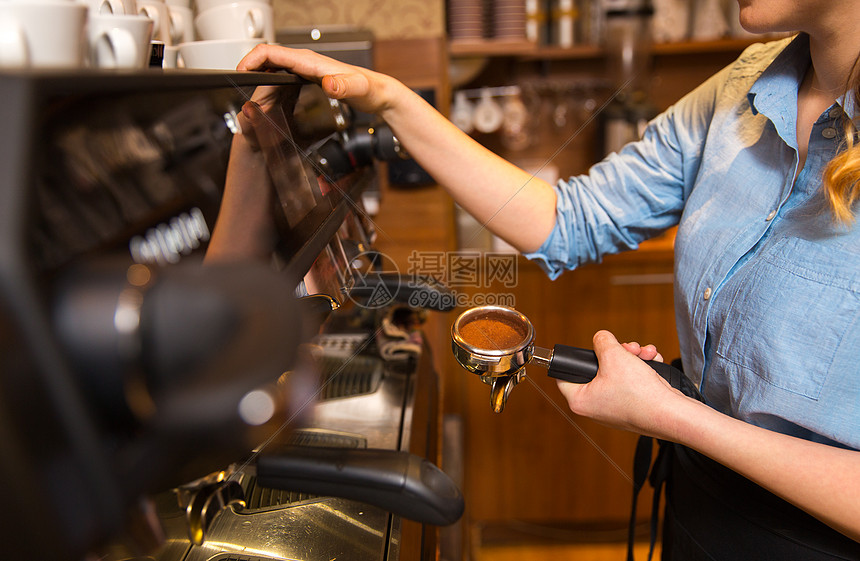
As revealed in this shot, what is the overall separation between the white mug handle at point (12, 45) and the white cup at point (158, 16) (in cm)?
25

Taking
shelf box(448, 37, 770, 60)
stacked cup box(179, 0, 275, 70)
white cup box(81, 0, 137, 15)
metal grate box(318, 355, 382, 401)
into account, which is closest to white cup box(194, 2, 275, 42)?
stacked cup box(179, 0, 275, 70)

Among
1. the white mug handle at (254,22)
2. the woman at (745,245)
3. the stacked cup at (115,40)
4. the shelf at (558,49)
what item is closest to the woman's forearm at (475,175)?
the woman at (745,245)

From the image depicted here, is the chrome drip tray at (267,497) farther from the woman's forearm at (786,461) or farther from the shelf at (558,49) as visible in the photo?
the shelf at (558,49)

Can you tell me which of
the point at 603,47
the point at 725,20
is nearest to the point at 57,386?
the point at 603,47

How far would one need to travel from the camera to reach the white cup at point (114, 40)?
16.2 inches

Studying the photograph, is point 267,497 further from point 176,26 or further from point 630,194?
point 630,194

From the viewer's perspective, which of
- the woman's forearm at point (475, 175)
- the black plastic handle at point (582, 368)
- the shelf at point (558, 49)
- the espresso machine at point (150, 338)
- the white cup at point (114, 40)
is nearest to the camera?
the espresso machine at point (150, 338)

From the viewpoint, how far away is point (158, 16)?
60 centimetres

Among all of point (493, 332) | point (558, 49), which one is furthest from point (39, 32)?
point (558, 49)

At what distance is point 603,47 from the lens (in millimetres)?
1871

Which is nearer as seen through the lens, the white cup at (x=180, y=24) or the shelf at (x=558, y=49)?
the white cup at (x=180, y=24)

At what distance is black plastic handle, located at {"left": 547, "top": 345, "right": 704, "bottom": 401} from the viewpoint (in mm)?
658

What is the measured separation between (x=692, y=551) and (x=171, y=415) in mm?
751

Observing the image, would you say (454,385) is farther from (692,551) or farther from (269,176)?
(269,176)
